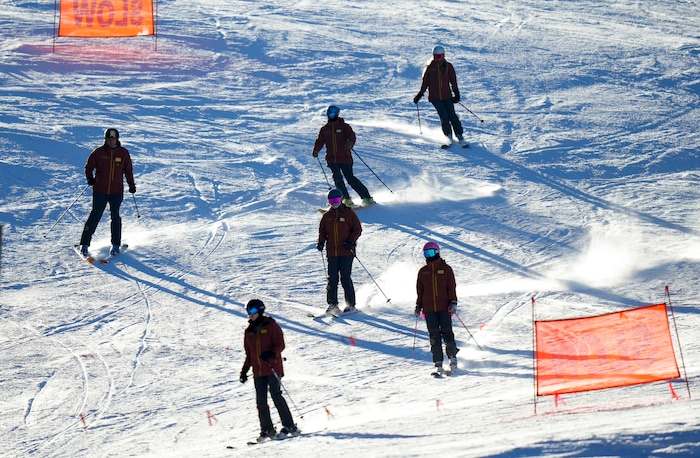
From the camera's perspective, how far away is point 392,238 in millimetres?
13742

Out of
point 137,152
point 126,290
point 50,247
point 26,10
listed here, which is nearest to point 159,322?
point 126,290

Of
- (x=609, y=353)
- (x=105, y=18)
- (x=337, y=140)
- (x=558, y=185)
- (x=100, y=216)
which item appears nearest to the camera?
(x=609, y=353)

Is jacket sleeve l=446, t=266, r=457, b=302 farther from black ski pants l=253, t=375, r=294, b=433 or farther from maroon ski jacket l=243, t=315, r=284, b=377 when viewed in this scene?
black ski pants l=253, t=375, r=294, b=433

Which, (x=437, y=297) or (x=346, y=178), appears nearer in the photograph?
(x=437, y=297)

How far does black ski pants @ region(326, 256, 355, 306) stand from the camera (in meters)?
11.3

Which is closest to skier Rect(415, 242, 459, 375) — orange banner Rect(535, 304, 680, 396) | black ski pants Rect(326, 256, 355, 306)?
orange banner Rect(535, 304, 680, 396)

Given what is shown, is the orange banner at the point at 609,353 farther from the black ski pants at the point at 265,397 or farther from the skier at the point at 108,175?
the skier at the point at 108,175

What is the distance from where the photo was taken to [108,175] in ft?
41.9

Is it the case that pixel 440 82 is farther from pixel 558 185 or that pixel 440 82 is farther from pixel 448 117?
pixel 558 185

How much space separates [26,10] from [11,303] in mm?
12710

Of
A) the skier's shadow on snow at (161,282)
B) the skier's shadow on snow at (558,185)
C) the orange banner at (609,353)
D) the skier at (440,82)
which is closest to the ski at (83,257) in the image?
the skier's shadow on snow at (161,282)

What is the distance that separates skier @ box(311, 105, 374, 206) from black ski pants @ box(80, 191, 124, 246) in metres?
2.49

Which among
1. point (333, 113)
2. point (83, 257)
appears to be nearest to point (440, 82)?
point (333, 113)

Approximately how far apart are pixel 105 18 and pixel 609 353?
14.1 m
